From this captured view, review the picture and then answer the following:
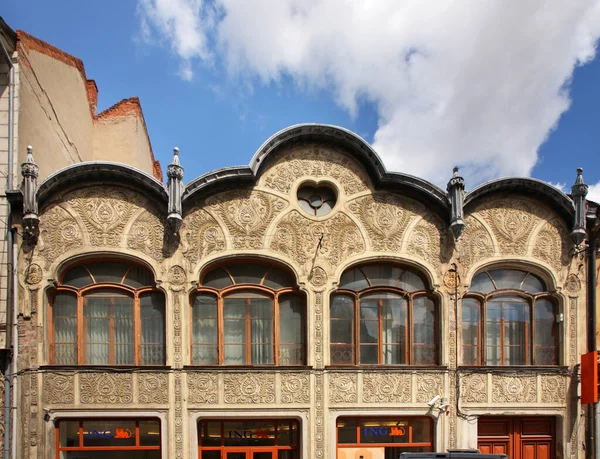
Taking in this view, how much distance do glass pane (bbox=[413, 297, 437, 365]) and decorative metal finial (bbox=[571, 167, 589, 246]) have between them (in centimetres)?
415

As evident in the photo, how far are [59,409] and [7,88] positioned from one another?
25.8 feet

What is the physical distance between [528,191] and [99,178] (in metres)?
11.0

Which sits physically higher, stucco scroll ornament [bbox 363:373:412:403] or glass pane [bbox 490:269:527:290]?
glass pane [bbox 490:269:527:290]

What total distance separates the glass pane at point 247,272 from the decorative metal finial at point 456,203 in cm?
487

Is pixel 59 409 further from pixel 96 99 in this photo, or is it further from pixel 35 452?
pixel 96 99

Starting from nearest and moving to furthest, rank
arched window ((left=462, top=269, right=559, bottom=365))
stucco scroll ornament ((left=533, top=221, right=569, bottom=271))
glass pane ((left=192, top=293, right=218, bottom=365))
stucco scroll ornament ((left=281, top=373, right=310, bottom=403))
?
stucco scroll ornament ((left=281, top=373, right=310, bottom=403)), glass pane ((left=192, top=293, right=218, bottom=365)), arched window ((left=462, top=269, right=559, bottom=365)), stucco scroll ornament ((left=533, top=221, right=569, bottom=271))

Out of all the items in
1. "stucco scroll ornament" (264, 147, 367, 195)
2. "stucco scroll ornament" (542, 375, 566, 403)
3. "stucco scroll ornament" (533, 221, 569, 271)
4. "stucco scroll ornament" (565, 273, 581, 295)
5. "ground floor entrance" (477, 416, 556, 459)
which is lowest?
"ground floor entrance" (477, 416, 556, 459)

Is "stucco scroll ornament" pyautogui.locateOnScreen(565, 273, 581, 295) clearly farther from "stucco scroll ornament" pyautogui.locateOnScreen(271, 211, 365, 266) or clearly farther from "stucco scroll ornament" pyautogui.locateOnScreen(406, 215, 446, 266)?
"stucco scroll ornament" pyautogui.locateOnScreen(271, 211, 365, 266)

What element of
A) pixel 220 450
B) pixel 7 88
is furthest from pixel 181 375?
pixel 7 88

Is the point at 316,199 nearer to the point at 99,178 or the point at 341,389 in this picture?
the point at 341,389

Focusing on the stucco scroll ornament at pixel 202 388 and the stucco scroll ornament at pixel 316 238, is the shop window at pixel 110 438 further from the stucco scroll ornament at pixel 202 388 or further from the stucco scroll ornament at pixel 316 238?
the stucco scroll ornament at pixel 316 238

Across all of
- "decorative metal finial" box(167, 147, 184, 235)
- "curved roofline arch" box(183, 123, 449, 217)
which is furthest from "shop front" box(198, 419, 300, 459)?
"curved roofline arch" box(183, 123, 449, 217)

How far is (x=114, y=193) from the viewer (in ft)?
37.3

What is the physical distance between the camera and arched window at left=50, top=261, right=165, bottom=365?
11.2m
